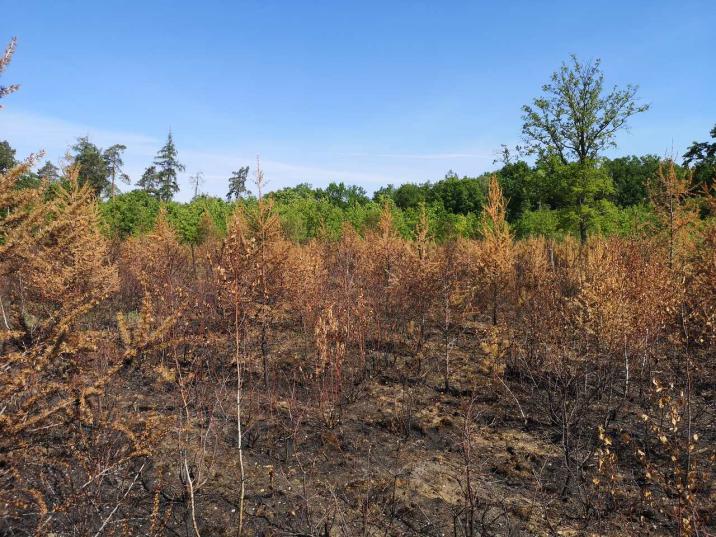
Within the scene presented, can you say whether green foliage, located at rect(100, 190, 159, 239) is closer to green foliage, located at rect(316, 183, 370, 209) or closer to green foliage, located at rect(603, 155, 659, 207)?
green foliage, located at rect(316, 183, 370, 209)

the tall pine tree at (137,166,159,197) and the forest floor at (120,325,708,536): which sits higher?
the tall pine tree at (137,166,159,197)

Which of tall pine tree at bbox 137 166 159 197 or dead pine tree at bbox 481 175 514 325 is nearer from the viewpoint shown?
dead pine tree at bbox 481 175 514 325

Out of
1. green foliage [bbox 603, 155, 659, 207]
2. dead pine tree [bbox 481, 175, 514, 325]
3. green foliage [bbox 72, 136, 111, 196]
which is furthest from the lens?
green foliage [bbox 603, 155, 659, 207]

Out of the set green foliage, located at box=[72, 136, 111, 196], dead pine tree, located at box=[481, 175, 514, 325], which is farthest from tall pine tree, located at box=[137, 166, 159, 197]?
dead pine tree, located at box=[481, 175, 514, 325]

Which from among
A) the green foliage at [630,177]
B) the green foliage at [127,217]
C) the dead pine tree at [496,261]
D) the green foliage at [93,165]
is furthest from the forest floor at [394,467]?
the green foliage at [630,177]

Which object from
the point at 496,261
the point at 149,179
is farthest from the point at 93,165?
the point at 496,261

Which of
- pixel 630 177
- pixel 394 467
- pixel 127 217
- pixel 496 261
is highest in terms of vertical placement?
pixel 630 177

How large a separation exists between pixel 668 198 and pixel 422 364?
8956 mm

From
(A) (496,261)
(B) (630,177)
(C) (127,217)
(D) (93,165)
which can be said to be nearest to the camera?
(A) (496,261)

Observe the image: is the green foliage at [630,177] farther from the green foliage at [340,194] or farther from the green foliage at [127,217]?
the green foliage at [127,217]

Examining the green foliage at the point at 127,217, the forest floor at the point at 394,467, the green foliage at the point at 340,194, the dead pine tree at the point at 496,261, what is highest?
the green foliage at the point at 340,194

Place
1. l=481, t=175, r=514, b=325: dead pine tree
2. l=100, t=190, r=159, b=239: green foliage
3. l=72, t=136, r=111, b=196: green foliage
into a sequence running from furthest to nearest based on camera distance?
l=72, t=136, r=111, b=196: green foliage < l=100, t=190, r=159, b=239: green foliage < l=481, t=175, r=514, b=325: dead pine tree

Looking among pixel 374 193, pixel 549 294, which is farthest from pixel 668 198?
pixel 374 193

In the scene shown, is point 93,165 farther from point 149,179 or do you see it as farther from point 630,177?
point 630,177
